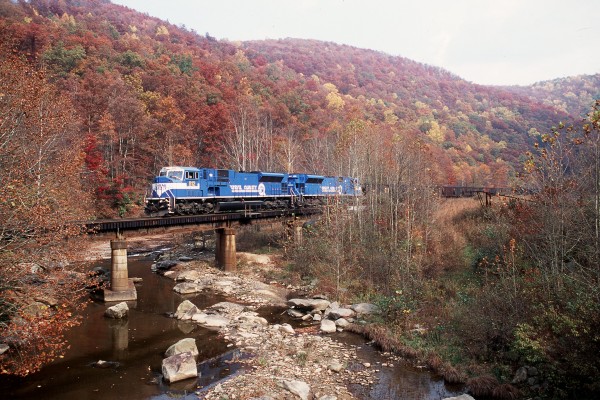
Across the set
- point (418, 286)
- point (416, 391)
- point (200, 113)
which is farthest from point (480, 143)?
point (416, 391)

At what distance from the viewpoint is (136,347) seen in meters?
15.9

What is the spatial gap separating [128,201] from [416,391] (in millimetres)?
36529

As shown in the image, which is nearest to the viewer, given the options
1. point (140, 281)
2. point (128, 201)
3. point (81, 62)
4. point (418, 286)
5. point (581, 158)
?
point (581, 158)

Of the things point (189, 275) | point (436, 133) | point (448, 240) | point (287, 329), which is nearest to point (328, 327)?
point (287, 329)

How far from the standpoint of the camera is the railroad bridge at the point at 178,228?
75.4 ft

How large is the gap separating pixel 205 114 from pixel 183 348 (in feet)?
151

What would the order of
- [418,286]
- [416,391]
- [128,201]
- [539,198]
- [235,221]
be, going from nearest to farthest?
[416,391] → [539,198] → [418,286] → [235,221] → [128,201]

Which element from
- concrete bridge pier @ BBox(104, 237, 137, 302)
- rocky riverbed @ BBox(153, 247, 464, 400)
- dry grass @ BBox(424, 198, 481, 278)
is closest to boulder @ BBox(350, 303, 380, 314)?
rocky riverbed @ BBox(153, 247, 464, 400)

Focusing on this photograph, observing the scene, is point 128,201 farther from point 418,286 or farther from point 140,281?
point 418,286

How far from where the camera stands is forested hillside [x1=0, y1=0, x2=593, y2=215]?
46.5 meters

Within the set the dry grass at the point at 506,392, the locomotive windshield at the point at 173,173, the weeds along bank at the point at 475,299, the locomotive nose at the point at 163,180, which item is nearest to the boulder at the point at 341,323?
the weeds along bank at the point at 475,299

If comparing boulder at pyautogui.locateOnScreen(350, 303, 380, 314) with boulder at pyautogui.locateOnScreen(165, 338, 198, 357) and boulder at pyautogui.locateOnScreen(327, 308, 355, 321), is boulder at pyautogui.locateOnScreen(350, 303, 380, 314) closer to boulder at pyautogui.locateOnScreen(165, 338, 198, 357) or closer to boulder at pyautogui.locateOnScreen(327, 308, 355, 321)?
boulder at pyautogui.locateOnScreen(327, 308, 355, 321)

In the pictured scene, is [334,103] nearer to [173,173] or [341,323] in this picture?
[173,173]

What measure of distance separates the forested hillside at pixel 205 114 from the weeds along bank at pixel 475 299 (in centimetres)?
786
